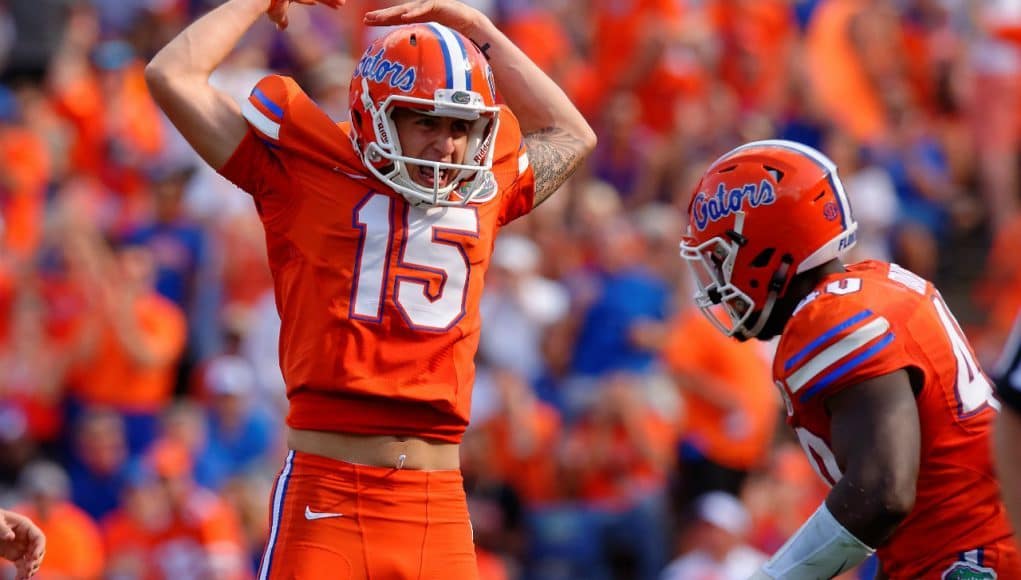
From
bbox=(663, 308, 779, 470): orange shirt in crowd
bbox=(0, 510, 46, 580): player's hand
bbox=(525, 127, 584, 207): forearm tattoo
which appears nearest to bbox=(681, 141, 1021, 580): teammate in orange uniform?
bbox=(525, 127, 584, 207): forearm tattoo

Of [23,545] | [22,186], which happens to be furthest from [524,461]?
[23,545]

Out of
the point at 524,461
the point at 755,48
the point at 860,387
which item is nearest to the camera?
the point at 860,387

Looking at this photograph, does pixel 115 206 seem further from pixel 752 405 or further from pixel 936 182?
pixel 936 182

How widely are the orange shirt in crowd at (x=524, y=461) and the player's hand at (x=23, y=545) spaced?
5.26 m

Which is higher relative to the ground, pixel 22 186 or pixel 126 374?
pixel 22 186

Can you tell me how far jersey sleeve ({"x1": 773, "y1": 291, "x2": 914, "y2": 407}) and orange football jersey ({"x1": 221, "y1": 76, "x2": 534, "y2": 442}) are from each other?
97 centimetres

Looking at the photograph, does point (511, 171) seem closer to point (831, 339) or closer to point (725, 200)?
point (725, 200)

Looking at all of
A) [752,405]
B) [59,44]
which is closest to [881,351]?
[752,405]

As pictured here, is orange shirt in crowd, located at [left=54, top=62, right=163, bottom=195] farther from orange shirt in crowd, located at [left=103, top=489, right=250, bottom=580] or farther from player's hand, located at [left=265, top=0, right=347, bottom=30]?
player's hand, located at [left=265, top=0, right=347, bottom=30]

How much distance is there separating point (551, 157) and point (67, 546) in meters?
5.05

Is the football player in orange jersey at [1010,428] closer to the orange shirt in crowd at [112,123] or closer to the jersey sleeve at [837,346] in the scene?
the jersey sleeve at [837,346]

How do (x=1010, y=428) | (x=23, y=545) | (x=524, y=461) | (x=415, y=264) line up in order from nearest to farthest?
(x=1010, y=428) < (x=23, y=545) < (x=415, y=264) < (x=524, y=461)

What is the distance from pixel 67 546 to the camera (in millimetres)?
9062

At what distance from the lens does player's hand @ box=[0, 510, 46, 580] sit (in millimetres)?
4184
